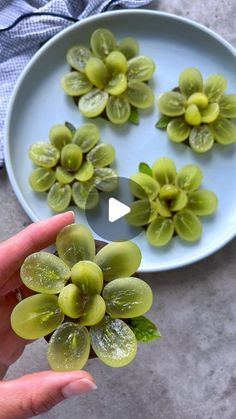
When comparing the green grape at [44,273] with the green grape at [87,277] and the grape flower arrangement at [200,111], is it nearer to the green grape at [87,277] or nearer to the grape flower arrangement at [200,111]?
the green grape at [87,277]

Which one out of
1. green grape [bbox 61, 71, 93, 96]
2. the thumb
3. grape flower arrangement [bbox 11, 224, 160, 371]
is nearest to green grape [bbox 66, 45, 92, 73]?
green grape [bbox 61, 71, 93, 96]

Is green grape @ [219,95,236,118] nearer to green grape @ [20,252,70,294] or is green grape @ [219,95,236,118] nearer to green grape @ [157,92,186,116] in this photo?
green grape @ [157,92,186,116]

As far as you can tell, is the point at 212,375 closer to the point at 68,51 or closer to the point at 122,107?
the point at 122,107

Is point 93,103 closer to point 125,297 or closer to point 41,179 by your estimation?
point 41,179

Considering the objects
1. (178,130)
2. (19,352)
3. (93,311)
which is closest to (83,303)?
(93,311)

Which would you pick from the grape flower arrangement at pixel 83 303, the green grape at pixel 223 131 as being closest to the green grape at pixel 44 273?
the grape flower arrangement at pixel 83 303

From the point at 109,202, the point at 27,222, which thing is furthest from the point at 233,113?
the point at 27,222
